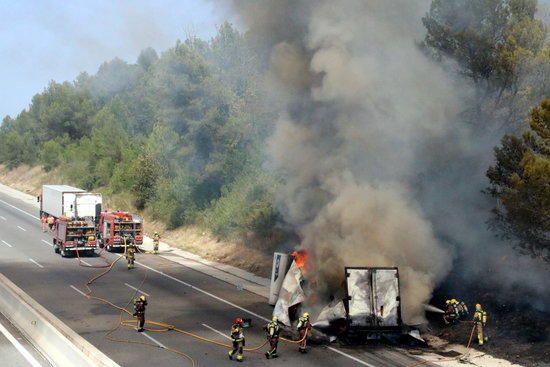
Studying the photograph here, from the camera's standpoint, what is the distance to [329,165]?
79.0ft

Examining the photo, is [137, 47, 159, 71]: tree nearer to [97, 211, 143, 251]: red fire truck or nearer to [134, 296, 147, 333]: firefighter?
[97, 211, 143, 251]: red fire truck

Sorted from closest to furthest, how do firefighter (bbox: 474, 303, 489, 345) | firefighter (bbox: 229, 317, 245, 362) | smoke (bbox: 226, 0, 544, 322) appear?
firefighter (bbox: 229, 317, 245, 362), firefighter (bbox: 474, 303, 489, 345), smoke (bbox: 226, 0, 544, 322)

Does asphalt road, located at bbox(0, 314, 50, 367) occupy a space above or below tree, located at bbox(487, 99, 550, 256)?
below

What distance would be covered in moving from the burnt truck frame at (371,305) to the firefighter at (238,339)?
353 cm

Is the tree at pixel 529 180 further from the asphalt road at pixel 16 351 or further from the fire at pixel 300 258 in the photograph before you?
the asphalt road at pixel 16 351

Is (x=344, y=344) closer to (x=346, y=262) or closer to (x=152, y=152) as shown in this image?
(x=346, y=262)

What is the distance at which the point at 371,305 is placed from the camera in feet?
63.9

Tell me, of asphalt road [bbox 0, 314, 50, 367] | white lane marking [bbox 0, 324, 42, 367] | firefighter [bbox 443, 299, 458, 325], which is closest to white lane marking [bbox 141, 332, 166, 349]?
asphalt road [bbox 0, 314, 50, 367]

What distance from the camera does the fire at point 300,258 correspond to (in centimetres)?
2175

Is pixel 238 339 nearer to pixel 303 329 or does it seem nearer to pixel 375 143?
pixel 303 329

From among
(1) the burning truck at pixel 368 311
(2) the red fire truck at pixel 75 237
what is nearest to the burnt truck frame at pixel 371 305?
(1) the burning truck at pixel 368 311

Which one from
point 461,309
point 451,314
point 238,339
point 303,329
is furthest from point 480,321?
point 238,339

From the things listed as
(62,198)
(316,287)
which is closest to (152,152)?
(62,198)

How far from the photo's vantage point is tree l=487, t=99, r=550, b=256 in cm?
1769
